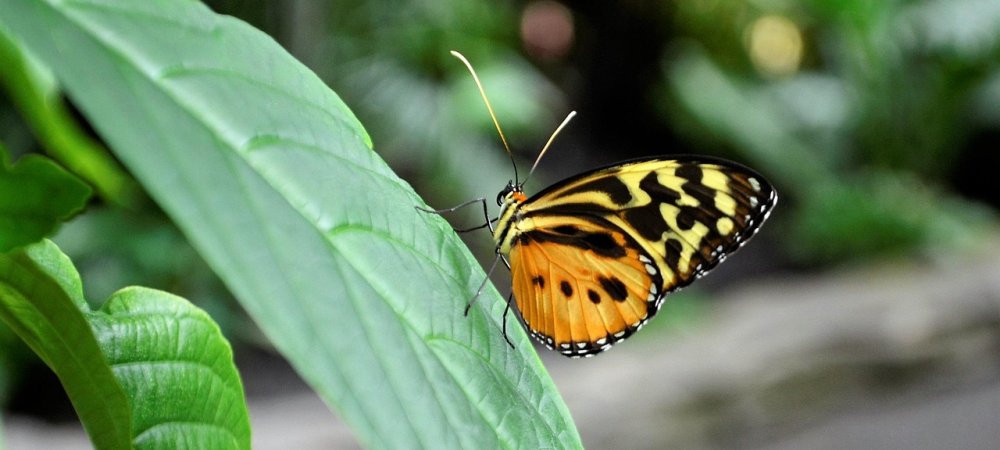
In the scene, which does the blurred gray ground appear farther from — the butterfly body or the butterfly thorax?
the butterfly thorax

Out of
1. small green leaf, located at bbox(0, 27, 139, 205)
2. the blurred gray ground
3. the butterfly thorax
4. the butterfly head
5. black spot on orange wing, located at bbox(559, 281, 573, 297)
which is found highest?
the blurred gray ground

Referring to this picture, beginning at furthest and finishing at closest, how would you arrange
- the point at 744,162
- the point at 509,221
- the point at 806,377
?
the point at 744,162, the point at 806,377, the point at 509,221

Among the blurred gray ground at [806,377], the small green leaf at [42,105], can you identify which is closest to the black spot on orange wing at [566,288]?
the small green leaf at [42,105]

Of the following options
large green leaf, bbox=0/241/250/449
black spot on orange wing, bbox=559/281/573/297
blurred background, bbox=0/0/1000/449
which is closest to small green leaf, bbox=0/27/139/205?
large green leaf, bbox=0/241/250/449

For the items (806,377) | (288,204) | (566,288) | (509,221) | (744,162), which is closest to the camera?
(288,204)

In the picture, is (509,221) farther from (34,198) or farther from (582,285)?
(34,198)

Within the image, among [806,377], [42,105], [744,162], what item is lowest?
[42,105]

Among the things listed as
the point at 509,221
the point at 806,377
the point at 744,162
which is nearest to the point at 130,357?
the point at 509,221

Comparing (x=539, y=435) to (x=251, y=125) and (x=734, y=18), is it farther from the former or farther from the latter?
(x=734, y=18)
